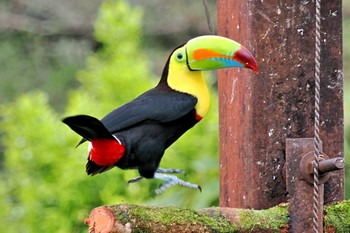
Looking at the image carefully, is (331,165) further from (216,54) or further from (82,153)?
(82,153)

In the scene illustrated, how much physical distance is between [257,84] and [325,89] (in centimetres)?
22

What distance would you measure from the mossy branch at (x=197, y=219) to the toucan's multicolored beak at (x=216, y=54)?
45 centimetres

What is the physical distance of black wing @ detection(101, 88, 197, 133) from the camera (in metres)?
3.45

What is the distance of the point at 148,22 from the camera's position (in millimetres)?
9570

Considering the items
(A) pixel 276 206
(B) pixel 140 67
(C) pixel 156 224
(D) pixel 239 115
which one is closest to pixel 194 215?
(C) pixel 156 224

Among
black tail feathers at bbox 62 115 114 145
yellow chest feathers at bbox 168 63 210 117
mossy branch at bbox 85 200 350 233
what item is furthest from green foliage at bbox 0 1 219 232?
mossy branch at bbox 85 200 350 233

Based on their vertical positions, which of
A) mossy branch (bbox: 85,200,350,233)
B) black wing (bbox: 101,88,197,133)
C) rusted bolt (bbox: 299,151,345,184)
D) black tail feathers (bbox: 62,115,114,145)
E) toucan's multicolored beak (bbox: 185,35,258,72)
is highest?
toucan's multicolored beak (bbox: 185,35,258,72)

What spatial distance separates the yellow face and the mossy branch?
50 cm

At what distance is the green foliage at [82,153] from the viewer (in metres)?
4.89

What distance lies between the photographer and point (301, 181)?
3191 millimetres

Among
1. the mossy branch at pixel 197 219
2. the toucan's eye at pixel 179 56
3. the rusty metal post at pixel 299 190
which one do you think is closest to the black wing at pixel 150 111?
the toucan's eye at pixel 179 56

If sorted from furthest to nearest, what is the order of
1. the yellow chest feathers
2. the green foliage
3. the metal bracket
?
the green foliage
the yellow chest feathers
the metal bracket

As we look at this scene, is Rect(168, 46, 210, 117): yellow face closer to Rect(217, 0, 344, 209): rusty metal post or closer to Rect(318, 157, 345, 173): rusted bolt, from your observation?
Rect(217, 0, 344, 209): rusty metal post

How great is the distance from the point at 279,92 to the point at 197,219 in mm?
666
